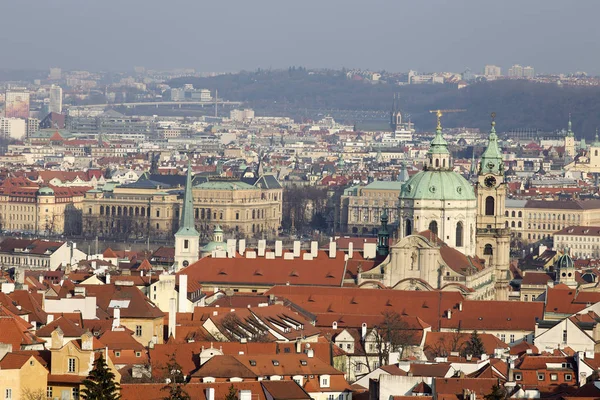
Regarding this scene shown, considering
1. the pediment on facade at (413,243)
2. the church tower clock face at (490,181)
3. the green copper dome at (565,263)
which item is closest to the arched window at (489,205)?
the church tower clock face at (490,181)

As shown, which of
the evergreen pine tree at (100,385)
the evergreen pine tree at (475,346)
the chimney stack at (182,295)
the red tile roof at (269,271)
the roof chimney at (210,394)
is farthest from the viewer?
the red tile roof at (269,271)

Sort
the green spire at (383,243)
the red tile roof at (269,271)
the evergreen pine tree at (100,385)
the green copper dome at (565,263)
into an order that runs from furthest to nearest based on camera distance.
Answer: the green copper dome at (565,263) < the green spire at (383,243) < the red tile roof at (269,271) < the evergreen pine tree at (100,385)

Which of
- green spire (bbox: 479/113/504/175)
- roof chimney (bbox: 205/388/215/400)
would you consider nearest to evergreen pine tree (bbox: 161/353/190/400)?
roof chimney (bbox: 205/388/215/400)

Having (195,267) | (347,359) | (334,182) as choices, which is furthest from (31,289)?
(334,182)

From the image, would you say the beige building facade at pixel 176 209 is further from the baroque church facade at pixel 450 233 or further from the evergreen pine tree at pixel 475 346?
the evergreen pine tree at pixel 475 346

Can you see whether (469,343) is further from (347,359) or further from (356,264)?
(356,264)

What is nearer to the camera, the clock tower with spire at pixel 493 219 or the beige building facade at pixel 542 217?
the clock tower with spire at pixel 493 219

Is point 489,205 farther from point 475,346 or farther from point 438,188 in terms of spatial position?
point 475,346
